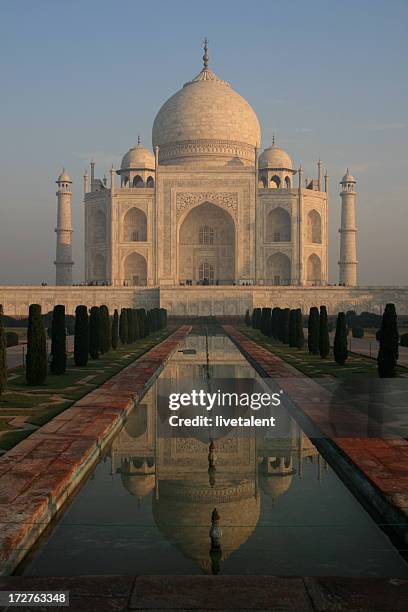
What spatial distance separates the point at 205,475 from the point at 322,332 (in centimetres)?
1001

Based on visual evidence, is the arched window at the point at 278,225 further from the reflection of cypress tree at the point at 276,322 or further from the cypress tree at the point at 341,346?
the cypress tree at the point at 341,346

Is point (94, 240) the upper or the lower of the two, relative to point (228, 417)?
upper

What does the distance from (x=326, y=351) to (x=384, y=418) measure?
7780mm

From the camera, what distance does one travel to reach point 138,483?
207 inches

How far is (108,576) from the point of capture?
3.24 meters

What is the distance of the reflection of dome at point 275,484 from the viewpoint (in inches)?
197

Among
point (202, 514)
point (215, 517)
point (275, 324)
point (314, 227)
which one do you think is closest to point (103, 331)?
point (275, 324)

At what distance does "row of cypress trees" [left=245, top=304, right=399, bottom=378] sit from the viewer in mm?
10789

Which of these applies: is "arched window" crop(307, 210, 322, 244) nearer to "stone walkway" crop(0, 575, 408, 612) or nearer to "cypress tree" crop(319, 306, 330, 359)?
"cypress tree" crop(319, 306, 330, 359)

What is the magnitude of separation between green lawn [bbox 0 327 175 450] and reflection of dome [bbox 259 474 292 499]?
2277 millimetres

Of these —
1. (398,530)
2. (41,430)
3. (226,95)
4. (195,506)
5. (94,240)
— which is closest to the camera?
(398,530)

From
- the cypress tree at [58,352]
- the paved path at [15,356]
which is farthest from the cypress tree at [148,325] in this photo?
the cypress tree at [58,352]

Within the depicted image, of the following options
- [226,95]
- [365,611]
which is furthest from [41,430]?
[226,95]

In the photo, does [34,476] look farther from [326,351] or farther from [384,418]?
[326,351]
